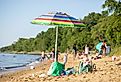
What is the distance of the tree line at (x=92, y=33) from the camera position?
40.0 m

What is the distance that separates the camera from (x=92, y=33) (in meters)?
64.6

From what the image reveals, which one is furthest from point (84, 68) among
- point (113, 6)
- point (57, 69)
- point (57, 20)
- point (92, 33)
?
point (92, 33)

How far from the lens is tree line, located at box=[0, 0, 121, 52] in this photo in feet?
131

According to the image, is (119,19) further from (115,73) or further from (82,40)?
(82,40)

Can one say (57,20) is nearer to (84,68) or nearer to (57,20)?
(57,20)

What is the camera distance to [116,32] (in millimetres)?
39344

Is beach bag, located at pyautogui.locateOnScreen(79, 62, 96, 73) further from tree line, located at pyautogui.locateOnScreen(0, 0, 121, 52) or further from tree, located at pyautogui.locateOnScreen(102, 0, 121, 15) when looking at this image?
tree, located at pyautogui.locateOnScreen(102, 0, 121, 15)

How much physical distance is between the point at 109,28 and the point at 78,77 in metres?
26.8

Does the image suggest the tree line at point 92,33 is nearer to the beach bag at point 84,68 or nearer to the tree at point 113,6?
the tree at point 113,6

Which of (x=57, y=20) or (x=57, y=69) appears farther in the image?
(x=57, y=69)

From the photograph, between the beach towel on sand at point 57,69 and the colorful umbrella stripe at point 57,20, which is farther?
the beach towel on sand at point 57,69


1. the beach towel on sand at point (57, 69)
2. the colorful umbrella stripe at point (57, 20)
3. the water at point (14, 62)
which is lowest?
the water at point (14, 62)

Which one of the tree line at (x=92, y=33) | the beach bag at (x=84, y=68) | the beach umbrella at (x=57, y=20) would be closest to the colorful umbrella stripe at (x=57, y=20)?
the beach umbrella at (x=57, y=20)

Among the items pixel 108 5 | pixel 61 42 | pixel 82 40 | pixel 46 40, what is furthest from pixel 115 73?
pixel 46 40
